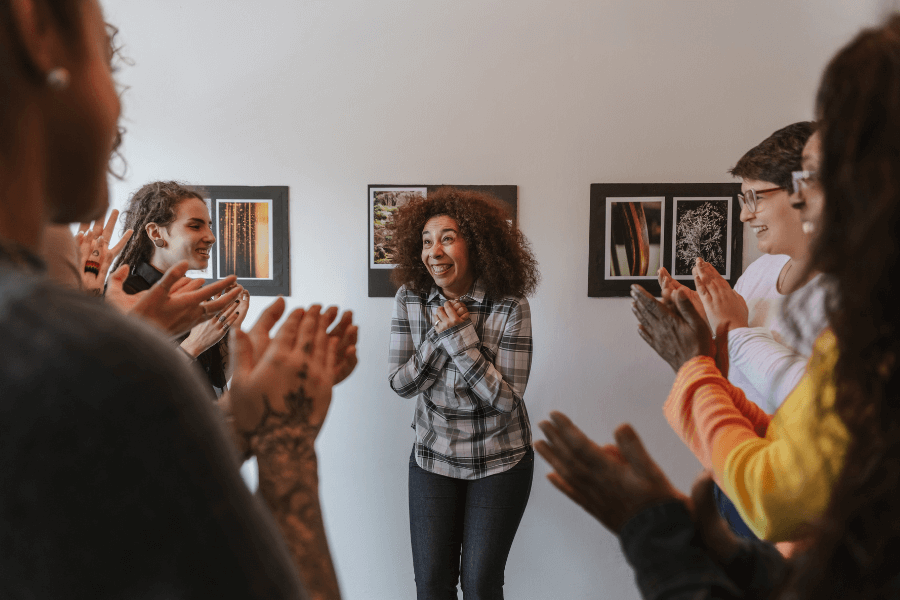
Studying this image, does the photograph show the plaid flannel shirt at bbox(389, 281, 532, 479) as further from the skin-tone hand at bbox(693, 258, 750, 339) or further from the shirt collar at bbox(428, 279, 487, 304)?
the skin-tone hand at bbox(693, 258, 750, 339)

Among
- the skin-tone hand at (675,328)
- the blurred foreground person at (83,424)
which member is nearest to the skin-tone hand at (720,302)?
the skin-tone hand at (675,328)

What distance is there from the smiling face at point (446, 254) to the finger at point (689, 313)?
131 centimetres

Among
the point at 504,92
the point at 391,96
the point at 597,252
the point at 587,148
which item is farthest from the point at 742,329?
the point at 391,96

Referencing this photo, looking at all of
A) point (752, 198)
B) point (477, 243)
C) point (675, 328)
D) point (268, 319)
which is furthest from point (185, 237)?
point (752, 198)

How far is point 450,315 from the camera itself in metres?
2.29

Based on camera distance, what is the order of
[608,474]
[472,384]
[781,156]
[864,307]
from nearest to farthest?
[864,307] → [608,474] → [781,156] → [472,384]

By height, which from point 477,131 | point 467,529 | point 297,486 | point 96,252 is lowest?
point 467,529

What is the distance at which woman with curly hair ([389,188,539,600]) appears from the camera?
2.20m

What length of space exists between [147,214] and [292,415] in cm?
188

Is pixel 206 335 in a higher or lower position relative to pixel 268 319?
lower

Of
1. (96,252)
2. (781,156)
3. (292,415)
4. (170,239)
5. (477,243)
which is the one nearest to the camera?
(292,415)

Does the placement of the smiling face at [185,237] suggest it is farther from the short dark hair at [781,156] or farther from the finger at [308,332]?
the short dark hair at [781,156]

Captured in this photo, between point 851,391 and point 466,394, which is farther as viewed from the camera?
point 466,394

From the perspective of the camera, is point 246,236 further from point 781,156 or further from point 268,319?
point 781,156
